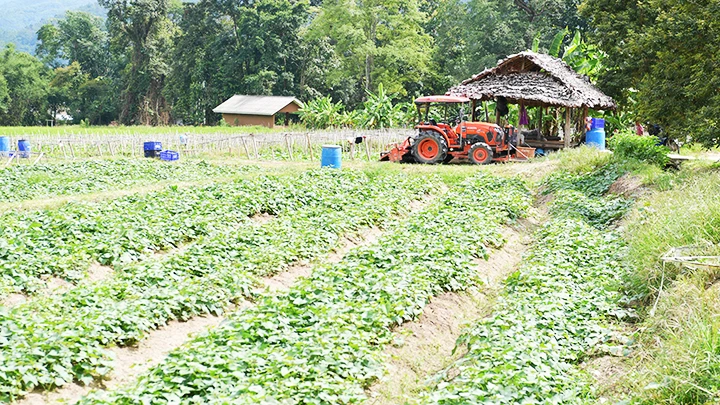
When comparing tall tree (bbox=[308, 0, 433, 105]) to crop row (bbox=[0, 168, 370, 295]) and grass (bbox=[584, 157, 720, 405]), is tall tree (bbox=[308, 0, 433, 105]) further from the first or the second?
grass (bbox=[584, 157, 720, 405])

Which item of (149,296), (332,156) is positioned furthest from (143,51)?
(149,296)

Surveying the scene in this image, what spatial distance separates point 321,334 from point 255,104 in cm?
4398

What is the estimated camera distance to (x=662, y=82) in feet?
56.0

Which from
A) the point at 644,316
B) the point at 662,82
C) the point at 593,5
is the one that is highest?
the point at 593,5

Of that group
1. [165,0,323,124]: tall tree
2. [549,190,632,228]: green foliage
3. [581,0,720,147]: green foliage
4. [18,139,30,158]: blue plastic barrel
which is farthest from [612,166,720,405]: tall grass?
[165,0,323,124]: tall tree

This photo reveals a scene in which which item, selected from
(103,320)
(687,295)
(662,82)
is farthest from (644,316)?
(662,82)

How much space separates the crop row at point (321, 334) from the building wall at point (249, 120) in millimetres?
38405

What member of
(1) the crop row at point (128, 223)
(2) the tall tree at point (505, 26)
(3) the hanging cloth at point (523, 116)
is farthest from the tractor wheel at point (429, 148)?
(2) the tall tree at point (505, 26)

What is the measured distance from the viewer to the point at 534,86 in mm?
25312

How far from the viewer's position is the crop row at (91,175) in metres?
19.8

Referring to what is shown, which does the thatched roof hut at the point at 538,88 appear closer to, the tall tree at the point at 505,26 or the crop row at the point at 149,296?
the crop row at the point at 149,296

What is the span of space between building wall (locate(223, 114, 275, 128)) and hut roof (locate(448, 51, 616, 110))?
990 inches

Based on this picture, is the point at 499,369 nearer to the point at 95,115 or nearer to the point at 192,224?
the point at 192,224

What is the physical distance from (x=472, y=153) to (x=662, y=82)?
7068 mm
